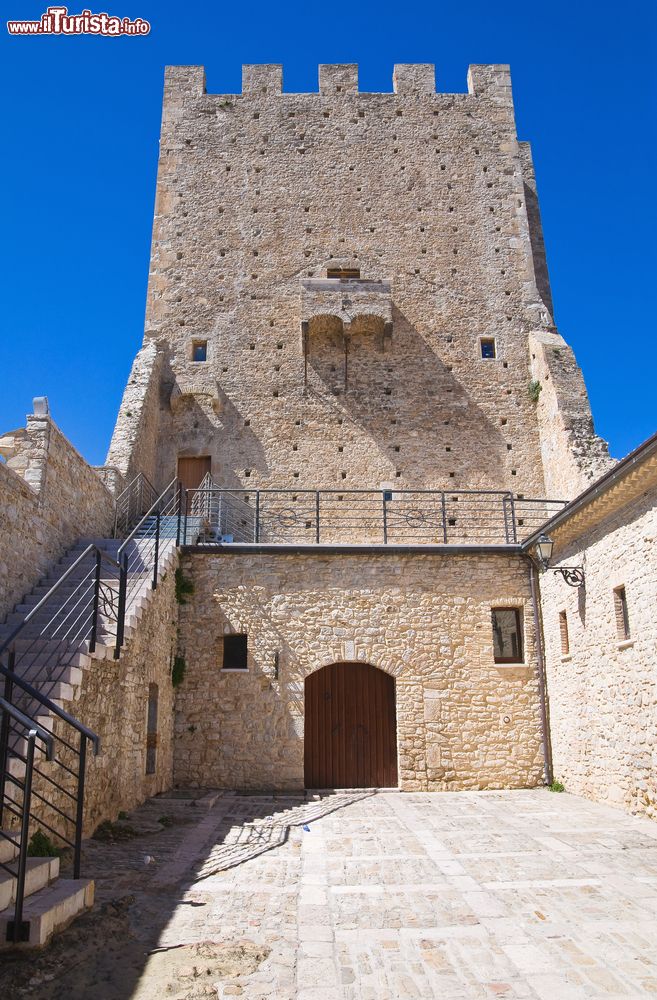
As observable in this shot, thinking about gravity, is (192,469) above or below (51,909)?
above

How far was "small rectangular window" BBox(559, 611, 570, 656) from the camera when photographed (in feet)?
36.3

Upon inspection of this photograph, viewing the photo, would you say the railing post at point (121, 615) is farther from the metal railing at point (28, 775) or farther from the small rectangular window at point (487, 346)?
the small rectangular window at point (487, 346)

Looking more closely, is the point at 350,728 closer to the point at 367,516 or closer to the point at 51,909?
the point at 367,516

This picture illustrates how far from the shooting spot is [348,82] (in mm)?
19531

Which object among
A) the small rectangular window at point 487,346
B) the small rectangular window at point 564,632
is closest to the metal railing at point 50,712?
the small rectangular window at point 564,632

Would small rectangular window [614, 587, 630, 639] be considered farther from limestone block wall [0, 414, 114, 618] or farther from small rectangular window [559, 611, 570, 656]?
limestone block wall [0, 414, 114, 618]

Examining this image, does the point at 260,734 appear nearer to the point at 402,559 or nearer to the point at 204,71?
the point at 402,559

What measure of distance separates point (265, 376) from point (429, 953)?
13.9 meters

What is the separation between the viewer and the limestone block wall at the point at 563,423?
14508 millimetres

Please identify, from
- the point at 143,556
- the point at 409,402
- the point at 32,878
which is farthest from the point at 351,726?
the point at 409,402

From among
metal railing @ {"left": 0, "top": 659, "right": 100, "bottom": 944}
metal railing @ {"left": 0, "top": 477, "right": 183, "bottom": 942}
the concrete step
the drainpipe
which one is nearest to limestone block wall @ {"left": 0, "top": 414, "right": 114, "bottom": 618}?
metal railing @ {"left": 0, "top": 477, "right": 183, "bottom": 942}

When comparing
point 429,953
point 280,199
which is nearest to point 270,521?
point 280,199

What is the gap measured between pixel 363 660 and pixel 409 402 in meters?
7.28

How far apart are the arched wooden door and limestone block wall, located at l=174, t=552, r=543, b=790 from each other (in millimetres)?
249
